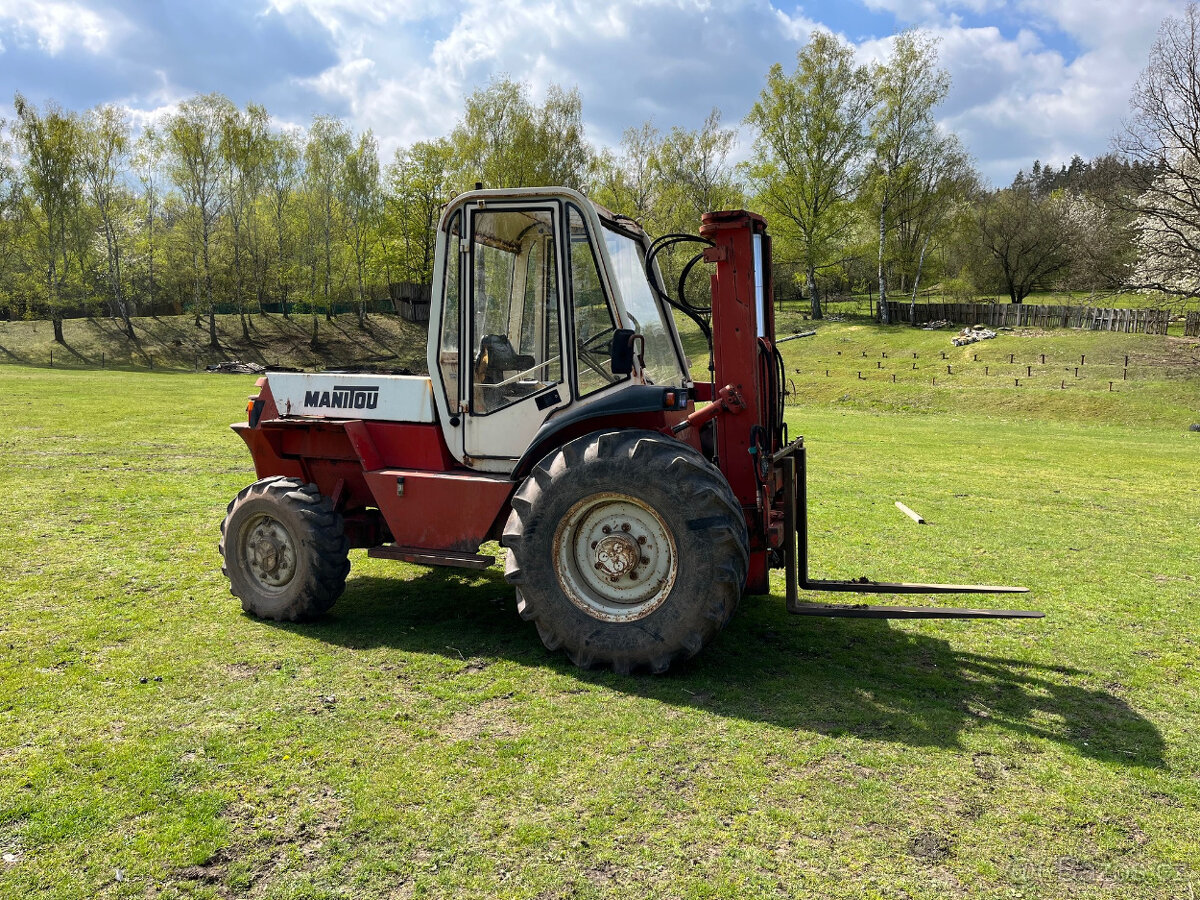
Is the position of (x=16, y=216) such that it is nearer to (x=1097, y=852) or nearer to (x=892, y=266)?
(x=892, y=266)

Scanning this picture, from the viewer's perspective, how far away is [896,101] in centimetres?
4853

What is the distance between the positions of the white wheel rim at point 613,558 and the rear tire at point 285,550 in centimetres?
203

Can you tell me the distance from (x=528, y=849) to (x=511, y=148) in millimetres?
50841

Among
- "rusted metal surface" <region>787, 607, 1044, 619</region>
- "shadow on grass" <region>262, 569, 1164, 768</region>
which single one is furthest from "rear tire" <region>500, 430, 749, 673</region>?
"rusted metal surface" <region>787, 607, 1044, 619</region>

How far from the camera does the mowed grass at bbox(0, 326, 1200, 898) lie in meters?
3.35

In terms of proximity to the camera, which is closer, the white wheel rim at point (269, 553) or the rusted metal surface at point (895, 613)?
the rusted metal surface at point (895, 613)

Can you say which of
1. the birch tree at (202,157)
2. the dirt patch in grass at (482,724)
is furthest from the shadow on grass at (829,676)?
the birch tree at (202,157)

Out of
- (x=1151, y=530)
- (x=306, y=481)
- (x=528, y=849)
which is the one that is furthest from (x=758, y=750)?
(x=1151, y=530)

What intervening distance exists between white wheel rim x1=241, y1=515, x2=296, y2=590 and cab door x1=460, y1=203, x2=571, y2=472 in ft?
5.33

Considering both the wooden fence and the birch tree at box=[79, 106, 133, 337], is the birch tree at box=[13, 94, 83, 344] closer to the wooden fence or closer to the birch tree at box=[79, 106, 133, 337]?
the birch tree at box=[79, 106, 133, 337]

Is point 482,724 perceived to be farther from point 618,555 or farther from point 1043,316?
point 1043,316

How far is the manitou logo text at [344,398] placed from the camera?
255 inches

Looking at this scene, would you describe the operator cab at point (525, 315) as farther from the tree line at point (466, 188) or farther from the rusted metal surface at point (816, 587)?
the tree line at point (466, 188)

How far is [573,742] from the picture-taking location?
4367 mm
